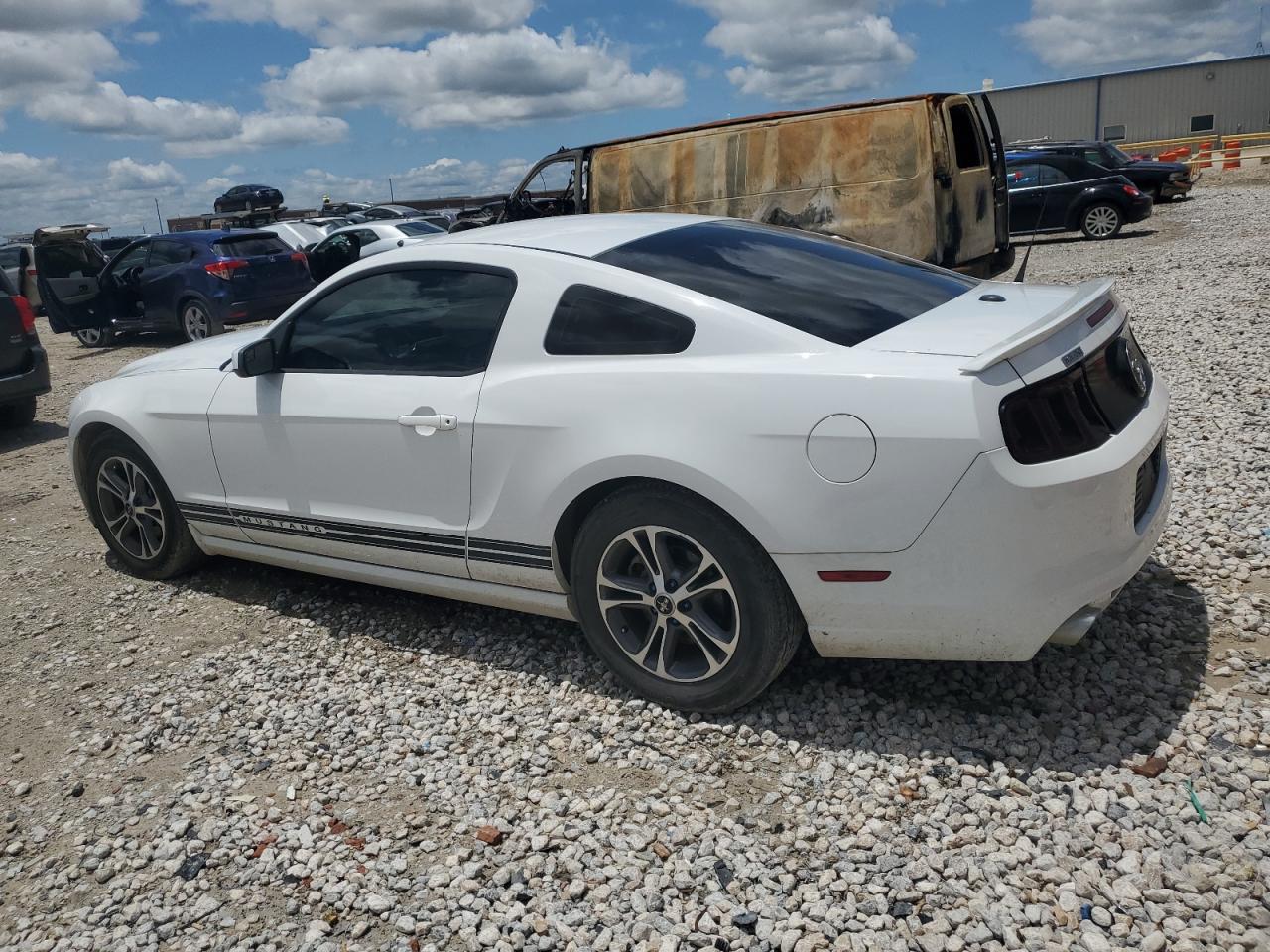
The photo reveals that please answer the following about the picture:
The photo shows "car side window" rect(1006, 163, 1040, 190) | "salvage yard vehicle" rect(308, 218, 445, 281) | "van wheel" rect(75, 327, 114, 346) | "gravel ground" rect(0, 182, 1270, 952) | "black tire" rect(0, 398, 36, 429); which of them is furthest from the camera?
"car side window" rect(1006, 163, 1040, 190)

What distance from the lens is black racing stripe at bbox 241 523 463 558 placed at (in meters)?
3.73

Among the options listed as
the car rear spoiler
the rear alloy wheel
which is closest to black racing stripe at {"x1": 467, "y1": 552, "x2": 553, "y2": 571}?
the car rear spoiler

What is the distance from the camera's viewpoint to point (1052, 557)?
2729mm

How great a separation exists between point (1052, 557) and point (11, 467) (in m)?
8.14

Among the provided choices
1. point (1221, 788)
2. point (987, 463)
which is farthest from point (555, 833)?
point (1221, 788)

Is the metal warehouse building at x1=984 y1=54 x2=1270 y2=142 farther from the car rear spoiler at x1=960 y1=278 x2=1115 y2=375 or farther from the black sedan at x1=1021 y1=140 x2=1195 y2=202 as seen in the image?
the car rear spoiler at x1=960 y1=278 x2=1115 y2=375

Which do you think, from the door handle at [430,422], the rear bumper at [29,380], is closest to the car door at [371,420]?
the door handle at [430,422]

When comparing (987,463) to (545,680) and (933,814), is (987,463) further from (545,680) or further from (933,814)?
(545,680)

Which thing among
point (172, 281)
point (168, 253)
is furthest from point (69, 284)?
point (172, 281)

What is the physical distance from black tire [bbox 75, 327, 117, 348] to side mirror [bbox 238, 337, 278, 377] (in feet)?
41.7

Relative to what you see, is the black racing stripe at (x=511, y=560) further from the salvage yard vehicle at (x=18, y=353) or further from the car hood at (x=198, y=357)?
the salvage yard vehicle at (x=18, y=353)

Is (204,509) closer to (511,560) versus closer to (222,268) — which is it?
(511,560)

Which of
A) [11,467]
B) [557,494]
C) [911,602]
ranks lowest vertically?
[11,467]

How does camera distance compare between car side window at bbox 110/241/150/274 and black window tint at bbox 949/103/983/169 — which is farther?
car side window at bbox 110/241/150/274
